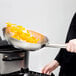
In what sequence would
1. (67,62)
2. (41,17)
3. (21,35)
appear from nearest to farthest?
(21,35) → (67,62) → (41,17)

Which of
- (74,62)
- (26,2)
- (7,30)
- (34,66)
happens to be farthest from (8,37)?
(34,66)

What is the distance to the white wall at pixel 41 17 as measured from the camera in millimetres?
1126

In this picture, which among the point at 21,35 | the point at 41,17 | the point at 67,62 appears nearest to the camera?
the point at 21,35

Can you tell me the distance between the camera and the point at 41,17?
1.24m

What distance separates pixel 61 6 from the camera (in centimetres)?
130

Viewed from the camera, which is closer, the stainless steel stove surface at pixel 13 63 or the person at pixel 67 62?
the stainless steel stove surface at pixel 13 63

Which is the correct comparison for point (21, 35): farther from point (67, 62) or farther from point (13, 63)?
point (67, 62)

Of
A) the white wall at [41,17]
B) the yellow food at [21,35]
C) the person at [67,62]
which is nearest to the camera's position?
the yellow food at [21,35]

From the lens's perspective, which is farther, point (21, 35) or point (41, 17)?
point (41, 17)

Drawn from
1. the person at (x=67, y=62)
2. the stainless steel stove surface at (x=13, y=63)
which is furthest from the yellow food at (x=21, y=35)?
the person at (x=67, y=62)

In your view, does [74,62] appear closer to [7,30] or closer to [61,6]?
[7,30]

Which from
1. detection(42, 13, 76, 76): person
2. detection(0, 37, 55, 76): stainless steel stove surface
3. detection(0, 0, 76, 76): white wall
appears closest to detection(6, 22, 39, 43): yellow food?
detection(0, 37, 55, 76): stainless steel stove surface

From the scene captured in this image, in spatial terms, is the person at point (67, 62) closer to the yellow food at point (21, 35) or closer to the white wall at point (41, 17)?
the yellow food at point (21, 35)

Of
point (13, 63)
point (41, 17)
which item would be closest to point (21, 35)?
point (13, 63)
